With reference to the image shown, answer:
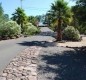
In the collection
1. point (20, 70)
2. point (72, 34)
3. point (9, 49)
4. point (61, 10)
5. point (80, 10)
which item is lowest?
point (72, 34)

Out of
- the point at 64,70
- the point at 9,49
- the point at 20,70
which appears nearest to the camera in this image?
the point at 20,70

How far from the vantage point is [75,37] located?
136 feet

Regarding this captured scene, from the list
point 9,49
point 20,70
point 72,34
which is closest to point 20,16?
point 72,34

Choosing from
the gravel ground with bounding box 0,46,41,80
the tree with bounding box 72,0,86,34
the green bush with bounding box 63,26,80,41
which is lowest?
the green bush with bounding box 63,26,80,41

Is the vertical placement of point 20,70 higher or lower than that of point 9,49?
higher

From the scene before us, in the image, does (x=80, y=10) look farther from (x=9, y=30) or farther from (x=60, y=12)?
(x=9, y=30)

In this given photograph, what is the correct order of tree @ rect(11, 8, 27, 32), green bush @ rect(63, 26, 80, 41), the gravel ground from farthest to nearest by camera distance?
1. tree @ rect(11, 8, 27, 32)
2. green bush @ rect(63, 26, 80, 41)
3. the gravel ground

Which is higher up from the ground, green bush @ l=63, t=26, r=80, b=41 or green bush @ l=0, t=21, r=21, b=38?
green bush @ l=0, t=21, r=21, b=38

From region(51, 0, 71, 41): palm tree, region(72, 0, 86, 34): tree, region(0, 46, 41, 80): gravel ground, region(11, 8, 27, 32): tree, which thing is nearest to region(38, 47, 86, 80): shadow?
region(0, 46, 41, 80): gravel ground

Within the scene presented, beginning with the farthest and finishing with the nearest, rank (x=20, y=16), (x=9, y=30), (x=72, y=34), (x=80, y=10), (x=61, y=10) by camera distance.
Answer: (x=20, y=16) < (x=72, y=34) < (x=9, y=30) < (x=61, y=10) < (x=80, y=10)

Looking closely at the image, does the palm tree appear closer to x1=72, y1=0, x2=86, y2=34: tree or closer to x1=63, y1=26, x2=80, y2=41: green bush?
x1=63, y1=26, x2=80, y2=41: green bush

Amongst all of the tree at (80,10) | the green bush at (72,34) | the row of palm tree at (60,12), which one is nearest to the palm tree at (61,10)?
the row of palm tree at (60,12)

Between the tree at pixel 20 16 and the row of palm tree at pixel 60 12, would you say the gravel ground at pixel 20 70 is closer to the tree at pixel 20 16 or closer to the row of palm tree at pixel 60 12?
the row of palm tree at pixel 60 12

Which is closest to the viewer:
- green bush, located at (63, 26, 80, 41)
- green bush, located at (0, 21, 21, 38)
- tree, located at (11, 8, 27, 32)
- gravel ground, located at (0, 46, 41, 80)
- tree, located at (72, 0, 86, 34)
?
gravel ground, located at (0, 46, 41, 80)
